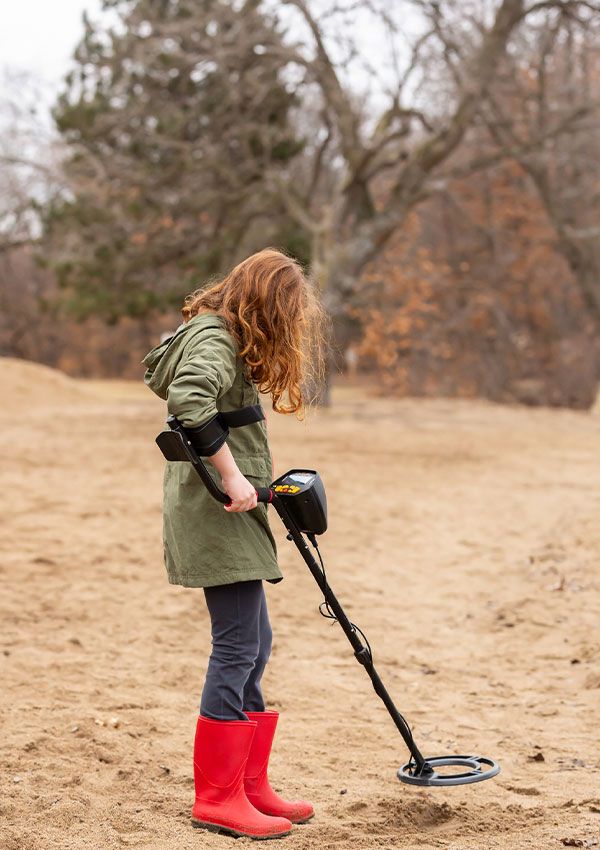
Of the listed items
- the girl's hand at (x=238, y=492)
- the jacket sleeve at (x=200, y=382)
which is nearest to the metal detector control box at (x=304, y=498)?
the girl's hand at (x=238, y=492)

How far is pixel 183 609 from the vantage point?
6016 mm

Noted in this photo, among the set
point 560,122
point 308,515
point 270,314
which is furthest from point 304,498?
point 560,122

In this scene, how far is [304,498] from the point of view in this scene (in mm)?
3154

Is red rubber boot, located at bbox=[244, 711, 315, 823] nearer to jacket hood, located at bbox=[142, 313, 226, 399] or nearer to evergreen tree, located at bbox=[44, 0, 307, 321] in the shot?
jacket hood, located at bbox=[142, 313, 226, 399]

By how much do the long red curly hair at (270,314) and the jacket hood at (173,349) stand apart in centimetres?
5

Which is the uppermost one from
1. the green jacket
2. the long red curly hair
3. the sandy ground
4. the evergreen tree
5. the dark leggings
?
the evergreen tree

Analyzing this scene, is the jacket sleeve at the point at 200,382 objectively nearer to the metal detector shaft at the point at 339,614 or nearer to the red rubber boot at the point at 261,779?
the metal detector shaft at the point at 339,614

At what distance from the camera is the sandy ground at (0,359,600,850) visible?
328cm

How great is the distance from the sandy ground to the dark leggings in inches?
14.0

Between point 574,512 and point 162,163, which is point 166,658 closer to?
point 574,512

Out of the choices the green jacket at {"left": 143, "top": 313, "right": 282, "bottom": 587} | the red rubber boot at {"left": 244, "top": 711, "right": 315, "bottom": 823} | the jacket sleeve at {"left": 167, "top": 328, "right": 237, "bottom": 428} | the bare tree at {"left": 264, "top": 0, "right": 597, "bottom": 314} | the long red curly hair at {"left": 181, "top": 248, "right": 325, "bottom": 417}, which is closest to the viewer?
the jacket sleeve at {"left": 167, "top": 328, "right": 237, "bottom": 428}

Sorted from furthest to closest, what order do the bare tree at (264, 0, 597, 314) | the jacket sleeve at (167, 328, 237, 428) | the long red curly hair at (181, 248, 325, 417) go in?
1. the bare tree at (264, 0, 597, 314)
2. the long red curly hair at (181, 248, 325, 417)
3. the jacket sleeve at (167, 328, 237, 428)

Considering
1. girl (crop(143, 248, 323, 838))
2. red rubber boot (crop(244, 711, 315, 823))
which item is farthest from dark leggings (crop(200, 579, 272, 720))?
red rubber boot (crop(244, 711, 315, 823))

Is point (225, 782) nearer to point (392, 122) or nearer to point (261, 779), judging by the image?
point (261, 779)
